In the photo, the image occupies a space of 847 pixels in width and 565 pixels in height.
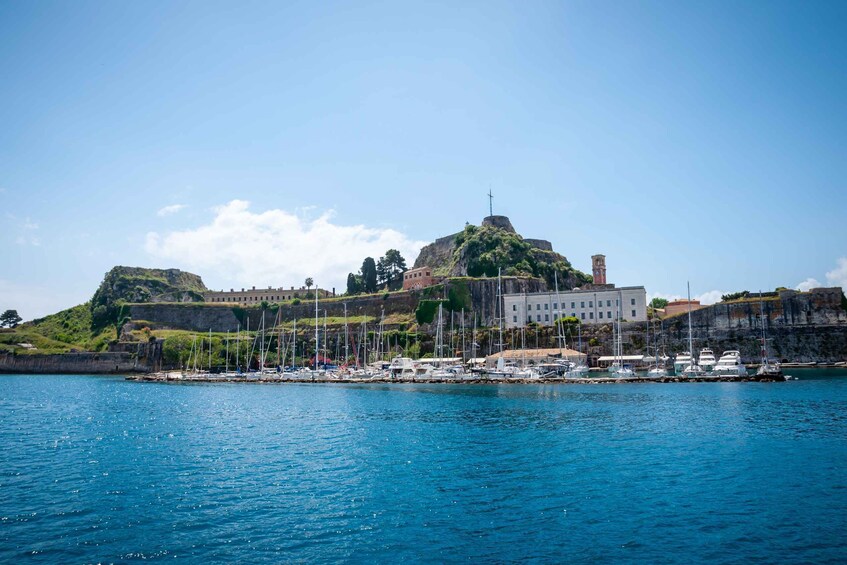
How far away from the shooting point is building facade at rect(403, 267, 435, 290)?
3632 inches

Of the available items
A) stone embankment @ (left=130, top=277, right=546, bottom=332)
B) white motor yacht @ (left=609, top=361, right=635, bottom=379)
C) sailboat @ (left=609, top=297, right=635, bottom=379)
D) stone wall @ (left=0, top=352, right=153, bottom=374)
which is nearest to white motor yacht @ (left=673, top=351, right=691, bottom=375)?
sailboat @ (left=609, top=297, right=635, bottom=379)

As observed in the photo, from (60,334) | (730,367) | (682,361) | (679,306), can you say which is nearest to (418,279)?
(679,306)

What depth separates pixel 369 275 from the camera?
104 metres

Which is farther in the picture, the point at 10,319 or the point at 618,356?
the point at 10,319

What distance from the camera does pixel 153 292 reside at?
117 metres

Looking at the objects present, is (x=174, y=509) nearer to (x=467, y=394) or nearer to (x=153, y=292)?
(x=467, y=394)

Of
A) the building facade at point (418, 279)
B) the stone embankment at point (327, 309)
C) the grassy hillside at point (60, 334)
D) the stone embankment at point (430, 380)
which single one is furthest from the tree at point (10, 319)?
the building facade at point (418, 279)

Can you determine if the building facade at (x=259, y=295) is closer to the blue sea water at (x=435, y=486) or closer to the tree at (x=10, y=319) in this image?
the tree at (x=10, y=319)

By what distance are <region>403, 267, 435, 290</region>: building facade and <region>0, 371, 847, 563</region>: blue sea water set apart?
57.6m

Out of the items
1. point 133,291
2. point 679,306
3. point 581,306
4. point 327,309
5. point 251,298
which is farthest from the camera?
point 251,298

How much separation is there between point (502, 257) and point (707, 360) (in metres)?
33.5

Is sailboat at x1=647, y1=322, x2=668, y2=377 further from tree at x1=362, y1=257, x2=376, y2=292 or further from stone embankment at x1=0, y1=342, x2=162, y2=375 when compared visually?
stone embankment at x1=0, y1=342, x2=162, y2=375

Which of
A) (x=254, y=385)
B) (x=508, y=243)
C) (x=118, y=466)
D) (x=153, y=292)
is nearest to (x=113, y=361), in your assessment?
(x=153, y=292)

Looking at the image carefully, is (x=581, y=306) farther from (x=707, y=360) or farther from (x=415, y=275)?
(x=415, y=275)
